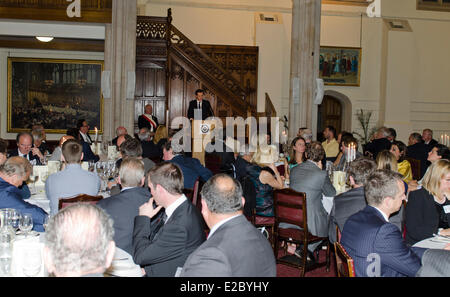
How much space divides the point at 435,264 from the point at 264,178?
3031mm

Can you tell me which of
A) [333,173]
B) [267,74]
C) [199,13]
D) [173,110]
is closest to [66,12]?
[173,110]

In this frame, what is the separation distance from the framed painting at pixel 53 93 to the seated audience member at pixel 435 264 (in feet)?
44.7

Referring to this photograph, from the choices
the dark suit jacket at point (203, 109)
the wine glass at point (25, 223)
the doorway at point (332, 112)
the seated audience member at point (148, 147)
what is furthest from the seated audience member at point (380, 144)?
the doorway at point (332, 112)

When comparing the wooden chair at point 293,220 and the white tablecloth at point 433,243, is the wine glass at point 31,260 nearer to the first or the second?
→ the white tablecloth at point 433,243

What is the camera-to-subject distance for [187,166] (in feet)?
19.1

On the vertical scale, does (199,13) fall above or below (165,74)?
above

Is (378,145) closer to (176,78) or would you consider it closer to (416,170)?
(416,170)

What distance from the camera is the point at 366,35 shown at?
53.1 ft

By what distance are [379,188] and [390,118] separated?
13707 mm

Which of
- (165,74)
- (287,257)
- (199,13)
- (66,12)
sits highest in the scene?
(199,13)

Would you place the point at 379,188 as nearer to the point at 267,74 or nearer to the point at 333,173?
the point at 333,173

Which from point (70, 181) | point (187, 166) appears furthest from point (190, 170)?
point (70, 181)

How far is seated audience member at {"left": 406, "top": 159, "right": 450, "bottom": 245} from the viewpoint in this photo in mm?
3803

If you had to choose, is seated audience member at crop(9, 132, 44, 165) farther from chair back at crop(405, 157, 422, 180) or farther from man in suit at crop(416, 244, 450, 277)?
chair back at crop(405, 157, 422, 180)
